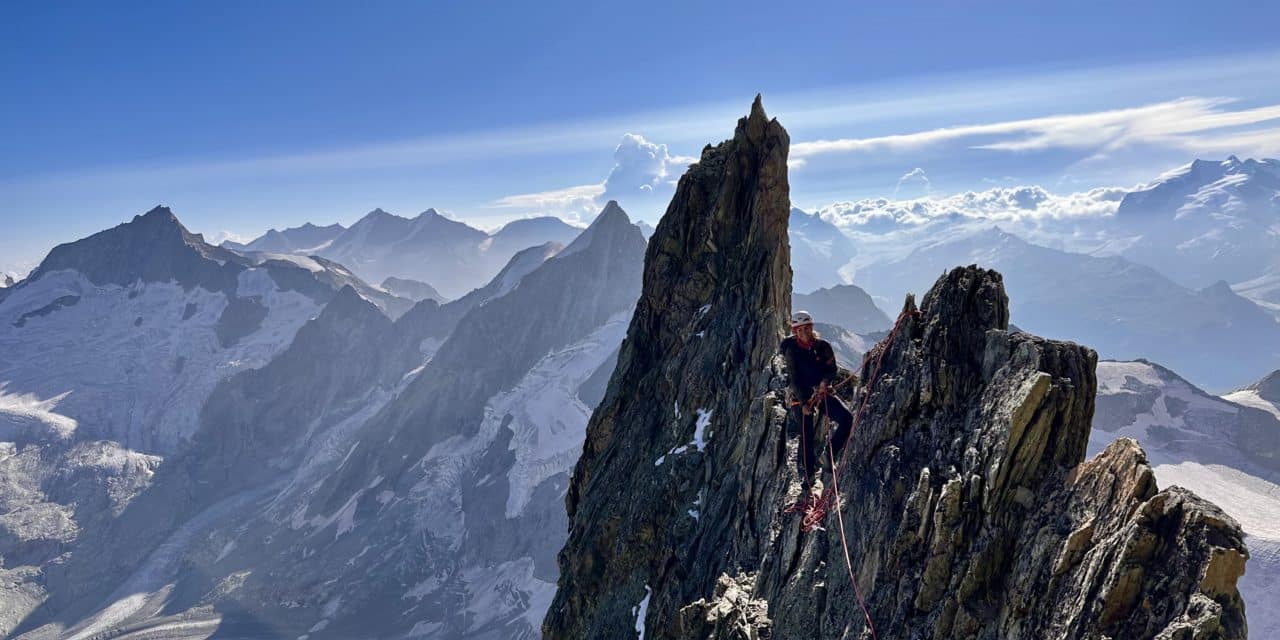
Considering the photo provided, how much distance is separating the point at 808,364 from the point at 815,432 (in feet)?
7.62

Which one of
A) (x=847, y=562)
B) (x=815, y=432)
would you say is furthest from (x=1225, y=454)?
(x=847, y=562)

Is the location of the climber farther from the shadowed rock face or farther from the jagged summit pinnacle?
the jagged summit pinnacle

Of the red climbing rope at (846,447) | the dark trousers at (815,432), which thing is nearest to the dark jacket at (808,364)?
the dark trousers at (815,432)

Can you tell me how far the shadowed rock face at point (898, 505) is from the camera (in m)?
12.0

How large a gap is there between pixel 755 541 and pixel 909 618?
9.06 metres

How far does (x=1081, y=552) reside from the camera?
12906 millimetres

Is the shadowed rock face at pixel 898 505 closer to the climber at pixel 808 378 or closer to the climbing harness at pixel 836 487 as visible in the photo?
the climbing harness at pixel 836 487

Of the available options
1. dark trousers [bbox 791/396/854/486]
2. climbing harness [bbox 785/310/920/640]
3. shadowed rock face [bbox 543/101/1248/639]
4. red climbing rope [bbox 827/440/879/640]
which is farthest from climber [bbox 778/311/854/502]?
red climbing rope [bbox 827/440/879/640]

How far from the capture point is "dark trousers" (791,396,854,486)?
2172 centimetres

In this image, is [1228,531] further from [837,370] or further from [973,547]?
[837,370]

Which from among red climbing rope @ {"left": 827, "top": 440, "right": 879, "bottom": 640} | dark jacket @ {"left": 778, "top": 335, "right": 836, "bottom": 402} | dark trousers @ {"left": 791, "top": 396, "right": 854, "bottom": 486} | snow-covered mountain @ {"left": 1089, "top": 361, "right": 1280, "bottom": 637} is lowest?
snow-covered mountain @ {"left": 1089, "top": 361, "right": 1280, "bottom": 637}

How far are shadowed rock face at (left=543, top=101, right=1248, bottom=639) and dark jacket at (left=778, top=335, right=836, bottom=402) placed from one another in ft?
4.17

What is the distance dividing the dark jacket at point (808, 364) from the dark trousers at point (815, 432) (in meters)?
0.71

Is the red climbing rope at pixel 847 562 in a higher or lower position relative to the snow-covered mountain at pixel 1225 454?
higher
